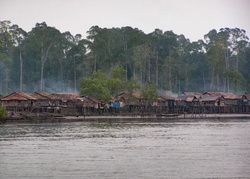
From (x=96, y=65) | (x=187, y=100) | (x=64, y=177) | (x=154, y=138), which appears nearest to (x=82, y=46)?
(x=96, y=65)

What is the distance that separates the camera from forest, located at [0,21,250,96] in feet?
321

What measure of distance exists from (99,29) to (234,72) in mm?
28789

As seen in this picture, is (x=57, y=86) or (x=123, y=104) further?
(x=57, y=86)

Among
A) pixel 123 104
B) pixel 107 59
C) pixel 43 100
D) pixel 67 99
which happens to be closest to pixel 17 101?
pixel 43 100

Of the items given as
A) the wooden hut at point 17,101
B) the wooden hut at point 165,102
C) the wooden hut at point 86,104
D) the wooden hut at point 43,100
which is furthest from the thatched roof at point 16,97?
Answer: the wooden hut at point 165,102

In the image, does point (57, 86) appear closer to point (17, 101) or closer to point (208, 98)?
point (208, 98)

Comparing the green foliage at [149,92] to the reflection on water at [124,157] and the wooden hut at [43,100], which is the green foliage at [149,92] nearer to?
the wooden hut at [43,100]

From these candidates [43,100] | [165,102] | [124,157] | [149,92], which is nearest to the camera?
[124,157]

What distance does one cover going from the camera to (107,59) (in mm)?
99500

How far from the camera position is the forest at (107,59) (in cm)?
9788

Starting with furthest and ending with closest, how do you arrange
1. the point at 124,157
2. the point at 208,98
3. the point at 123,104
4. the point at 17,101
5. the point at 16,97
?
1. the point at 208,98
2. the point at 123,104
3. the point at 17,101
4. the point at 16,97
5. the point at 124,157

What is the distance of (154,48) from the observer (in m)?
105

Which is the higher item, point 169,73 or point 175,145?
point 169,73

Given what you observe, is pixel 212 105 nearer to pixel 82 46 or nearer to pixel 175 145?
pixel 82 46
